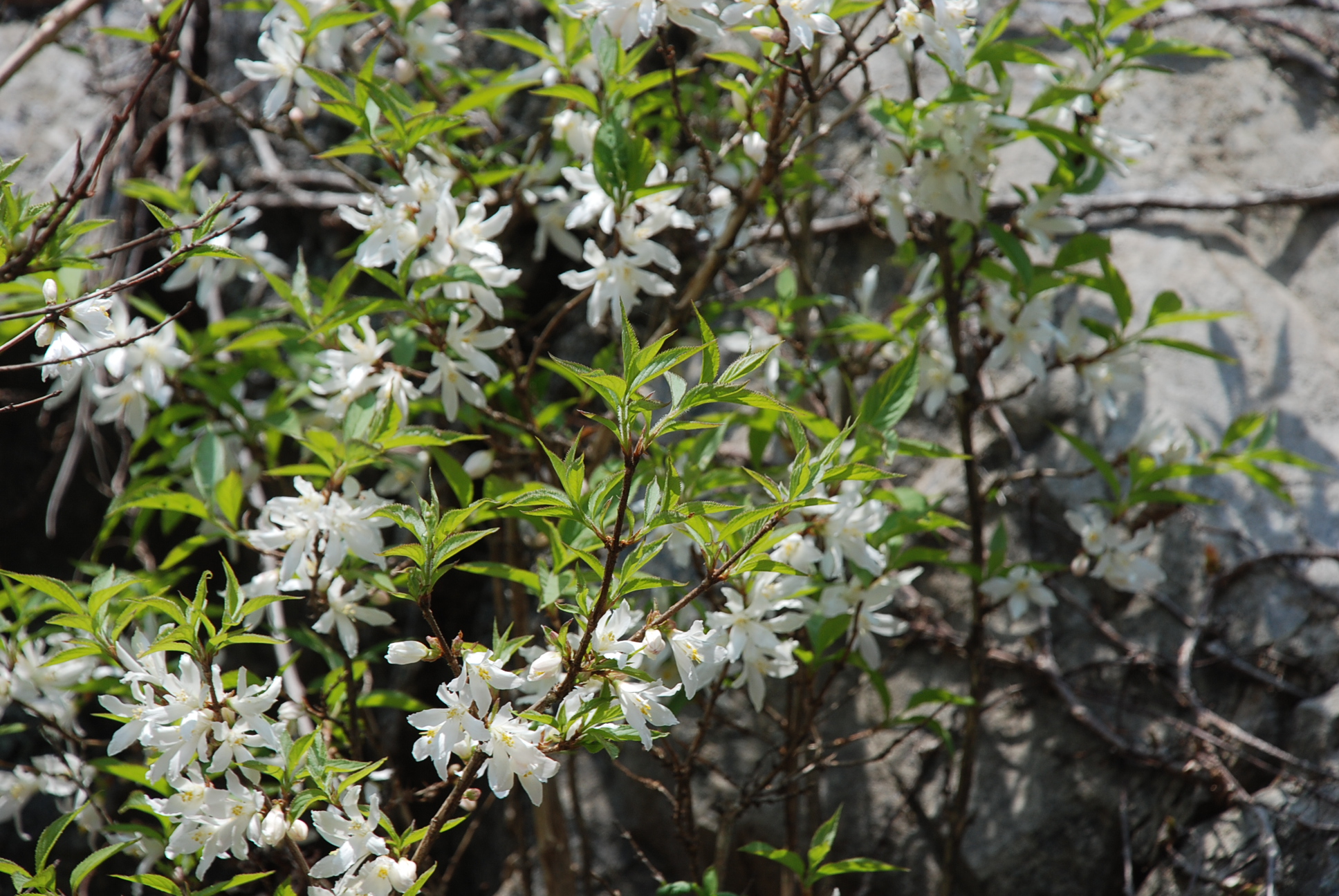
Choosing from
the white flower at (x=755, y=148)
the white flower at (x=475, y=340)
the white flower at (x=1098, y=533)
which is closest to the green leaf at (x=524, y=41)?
the white flower at (x=755, y=148)

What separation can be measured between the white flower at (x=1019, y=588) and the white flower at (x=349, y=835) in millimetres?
1350

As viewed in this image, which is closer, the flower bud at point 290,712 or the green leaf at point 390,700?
the flower bud at point 290,712

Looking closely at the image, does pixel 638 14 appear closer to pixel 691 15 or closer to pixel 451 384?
pixel 691 15

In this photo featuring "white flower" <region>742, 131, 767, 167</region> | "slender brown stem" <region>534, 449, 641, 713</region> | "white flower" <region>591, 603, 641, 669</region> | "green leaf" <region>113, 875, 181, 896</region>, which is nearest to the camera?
"slender brown stem" <region>534, 449, 641, 713</region>

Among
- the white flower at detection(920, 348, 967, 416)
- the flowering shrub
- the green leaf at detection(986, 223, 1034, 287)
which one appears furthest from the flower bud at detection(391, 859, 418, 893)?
the green leaf at detection(986, 223, 1034, 287)

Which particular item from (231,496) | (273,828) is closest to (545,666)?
(273,828)

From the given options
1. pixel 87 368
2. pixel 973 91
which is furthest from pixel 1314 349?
pixel 87 368

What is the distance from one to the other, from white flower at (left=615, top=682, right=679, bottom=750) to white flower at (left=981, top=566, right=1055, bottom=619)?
1.09 m

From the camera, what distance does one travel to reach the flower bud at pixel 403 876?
124 cm

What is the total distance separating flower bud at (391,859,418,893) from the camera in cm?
124

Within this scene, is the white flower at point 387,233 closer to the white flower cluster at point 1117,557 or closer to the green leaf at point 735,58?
the green leaf at point 735,58

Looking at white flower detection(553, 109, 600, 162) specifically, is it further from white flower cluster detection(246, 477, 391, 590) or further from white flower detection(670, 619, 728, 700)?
white flower detection(670, 619, 728, 700)

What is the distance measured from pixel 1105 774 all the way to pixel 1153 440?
799mm

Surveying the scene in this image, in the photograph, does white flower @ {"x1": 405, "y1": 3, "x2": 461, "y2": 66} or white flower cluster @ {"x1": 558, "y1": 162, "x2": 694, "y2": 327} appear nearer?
white flower cluster @ {"x1": 558, "y1": 162, "x2": 694, "y2": 327}
